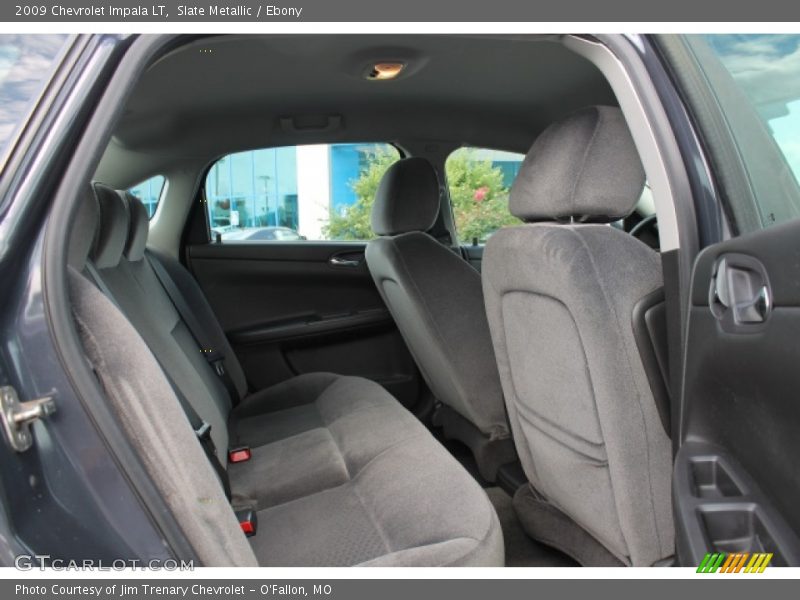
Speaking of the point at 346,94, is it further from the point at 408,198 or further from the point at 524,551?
the point at 524,551

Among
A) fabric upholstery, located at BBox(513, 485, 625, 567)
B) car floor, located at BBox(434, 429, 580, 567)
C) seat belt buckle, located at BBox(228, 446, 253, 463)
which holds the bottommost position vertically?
car floor, located at BBox(434, 429, 580, 567)

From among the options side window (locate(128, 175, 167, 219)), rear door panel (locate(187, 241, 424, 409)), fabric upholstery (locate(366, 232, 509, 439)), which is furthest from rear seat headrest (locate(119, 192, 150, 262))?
rear door panel (locate(187, 241, 424, 409))

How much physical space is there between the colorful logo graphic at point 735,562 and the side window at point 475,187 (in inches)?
78.9

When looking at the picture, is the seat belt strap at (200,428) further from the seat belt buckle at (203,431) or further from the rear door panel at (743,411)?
the rear door panel at (743,411)

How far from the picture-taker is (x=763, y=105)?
1.11 meters

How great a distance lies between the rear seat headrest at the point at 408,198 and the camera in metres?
2.46

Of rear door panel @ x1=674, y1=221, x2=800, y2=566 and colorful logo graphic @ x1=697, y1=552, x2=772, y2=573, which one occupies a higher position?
rear door panel @ x1=674, y1=221, x2=800, y2=566

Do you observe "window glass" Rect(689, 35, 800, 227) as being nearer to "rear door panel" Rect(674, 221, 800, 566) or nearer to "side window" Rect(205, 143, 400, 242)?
"rear door panel" Rect(674, 221, 800, 566)

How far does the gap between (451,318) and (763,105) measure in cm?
132

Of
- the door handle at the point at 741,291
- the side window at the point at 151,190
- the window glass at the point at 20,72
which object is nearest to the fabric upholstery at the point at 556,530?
the door handle at the point at 741,291

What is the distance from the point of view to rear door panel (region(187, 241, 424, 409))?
2996mm

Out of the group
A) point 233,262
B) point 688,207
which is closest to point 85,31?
point 688,207

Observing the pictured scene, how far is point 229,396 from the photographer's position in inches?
97.2

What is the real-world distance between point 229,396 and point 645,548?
62.4 inches
